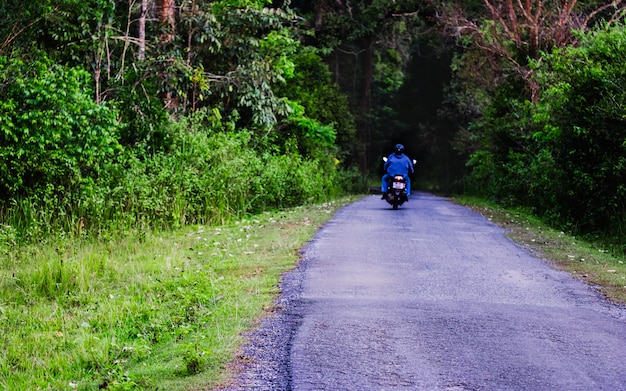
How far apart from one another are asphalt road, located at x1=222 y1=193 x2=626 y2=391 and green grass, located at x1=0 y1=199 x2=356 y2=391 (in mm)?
475

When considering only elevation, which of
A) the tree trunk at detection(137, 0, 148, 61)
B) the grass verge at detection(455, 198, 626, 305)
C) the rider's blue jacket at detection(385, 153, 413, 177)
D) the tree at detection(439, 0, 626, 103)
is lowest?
the grass verge at detection(455, 198, 626, 305)

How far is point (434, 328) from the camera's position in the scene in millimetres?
7324

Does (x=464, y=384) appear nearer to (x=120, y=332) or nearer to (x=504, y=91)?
(x=120, y=332)

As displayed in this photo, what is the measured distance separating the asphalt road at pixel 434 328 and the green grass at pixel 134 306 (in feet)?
1.56

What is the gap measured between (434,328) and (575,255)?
22.0 ft

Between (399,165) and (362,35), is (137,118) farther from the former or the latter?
(362,35)

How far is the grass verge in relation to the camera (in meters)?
10.4

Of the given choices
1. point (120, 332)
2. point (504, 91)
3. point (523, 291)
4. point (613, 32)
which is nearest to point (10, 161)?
point (120, 332)

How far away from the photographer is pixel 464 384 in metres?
5.65

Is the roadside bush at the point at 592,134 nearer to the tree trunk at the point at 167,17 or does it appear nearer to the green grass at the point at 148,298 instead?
the green grass at the point at 148,298

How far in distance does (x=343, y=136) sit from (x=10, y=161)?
29.5 m

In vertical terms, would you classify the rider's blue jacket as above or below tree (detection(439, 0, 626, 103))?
below

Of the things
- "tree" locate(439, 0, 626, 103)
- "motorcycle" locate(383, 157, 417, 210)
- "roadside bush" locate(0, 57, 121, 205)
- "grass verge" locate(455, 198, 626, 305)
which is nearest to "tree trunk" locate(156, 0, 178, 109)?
"motorcycle" locate(383, 157, 417, 210)

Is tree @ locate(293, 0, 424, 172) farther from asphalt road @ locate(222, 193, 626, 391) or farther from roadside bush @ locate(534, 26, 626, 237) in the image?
asphalt road @ locate(222, 193, 626, 391)
